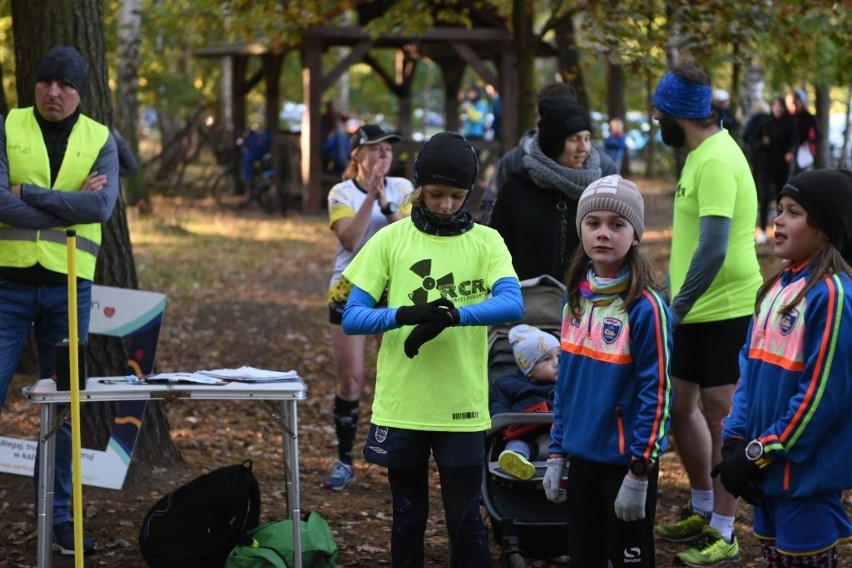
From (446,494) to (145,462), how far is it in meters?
2.63

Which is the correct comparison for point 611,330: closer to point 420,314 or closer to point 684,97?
point 420,314

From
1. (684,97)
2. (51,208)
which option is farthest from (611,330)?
(51,208)

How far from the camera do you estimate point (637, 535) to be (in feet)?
14.0

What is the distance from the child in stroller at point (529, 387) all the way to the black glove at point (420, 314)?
121 centimetres

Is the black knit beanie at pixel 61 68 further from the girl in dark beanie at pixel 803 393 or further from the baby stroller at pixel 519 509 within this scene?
the girl in dark beanie at pixel 803 393

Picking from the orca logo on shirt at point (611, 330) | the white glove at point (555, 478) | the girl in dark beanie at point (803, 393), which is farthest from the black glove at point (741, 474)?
the white glove at point (555, 478)

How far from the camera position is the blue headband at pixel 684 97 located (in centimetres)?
538

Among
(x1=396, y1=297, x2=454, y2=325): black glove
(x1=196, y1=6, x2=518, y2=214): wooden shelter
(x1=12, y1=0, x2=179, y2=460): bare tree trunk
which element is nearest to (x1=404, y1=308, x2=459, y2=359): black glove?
(x1=396, y1=297, x2=454, y2=325): black glove

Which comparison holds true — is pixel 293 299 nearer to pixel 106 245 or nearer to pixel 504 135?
pixel 106 245

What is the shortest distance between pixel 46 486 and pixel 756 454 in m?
2.68

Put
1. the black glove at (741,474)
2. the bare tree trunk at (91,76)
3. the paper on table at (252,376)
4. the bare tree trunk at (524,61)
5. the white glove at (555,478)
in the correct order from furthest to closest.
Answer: the bare tree trunk at (524,61), the bare tree trunk at (91,76), the paper on table at (252,376), the white glove at (555,478), the black glove at (741,474)

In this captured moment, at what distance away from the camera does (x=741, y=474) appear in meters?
3.77

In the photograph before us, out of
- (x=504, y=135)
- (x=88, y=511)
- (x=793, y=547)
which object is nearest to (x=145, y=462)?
(x=88, y=511)

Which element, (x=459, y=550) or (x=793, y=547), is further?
(x=459, y=550)
